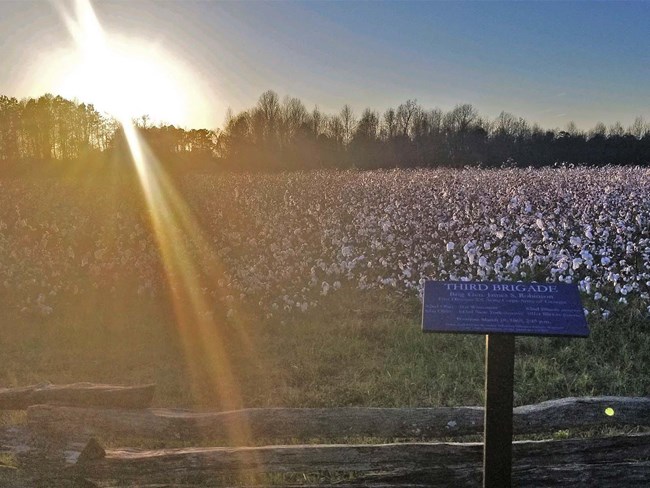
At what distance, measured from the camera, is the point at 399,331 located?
822 cm

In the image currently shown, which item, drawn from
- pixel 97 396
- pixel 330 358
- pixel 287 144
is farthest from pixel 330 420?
pixel 287 144

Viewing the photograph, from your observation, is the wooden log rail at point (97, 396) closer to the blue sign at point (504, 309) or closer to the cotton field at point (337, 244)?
the blue sign at point (504, 309)

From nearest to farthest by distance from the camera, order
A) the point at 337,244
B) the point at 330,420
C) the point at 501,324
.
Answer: the point at 501,324
the point at 330,420
the point at 337,244

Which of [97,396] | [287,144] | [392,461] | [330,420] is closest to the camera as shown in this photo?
[392,461]

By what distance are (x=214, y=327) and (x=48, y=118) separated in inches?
2622

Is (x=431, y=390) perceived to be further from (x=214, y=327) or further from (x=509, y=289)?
(x=214, y=327)

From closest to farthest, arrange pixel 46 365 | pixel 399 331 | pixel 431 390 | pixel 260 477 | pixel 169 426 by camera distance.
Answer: pixel 169 426
pixel 260 477
pixel 431 390
pixel 46 365
pixel 399 331

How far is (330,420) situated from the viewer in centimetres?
451

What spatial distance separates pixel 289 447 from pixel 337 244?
26.3 ft

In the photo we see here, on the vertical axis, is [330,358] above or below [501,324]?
below

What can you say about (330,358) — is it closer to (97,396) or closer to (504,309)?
(97,396)

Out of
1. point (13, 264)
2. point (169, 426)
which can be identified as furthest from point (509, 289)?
point (13, 264)

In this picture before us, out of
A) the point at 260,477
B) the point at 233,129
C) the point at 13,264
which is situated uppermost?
the point at 233,129

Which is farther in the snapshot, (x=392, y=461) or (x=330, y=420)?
(x=330, y=420)
